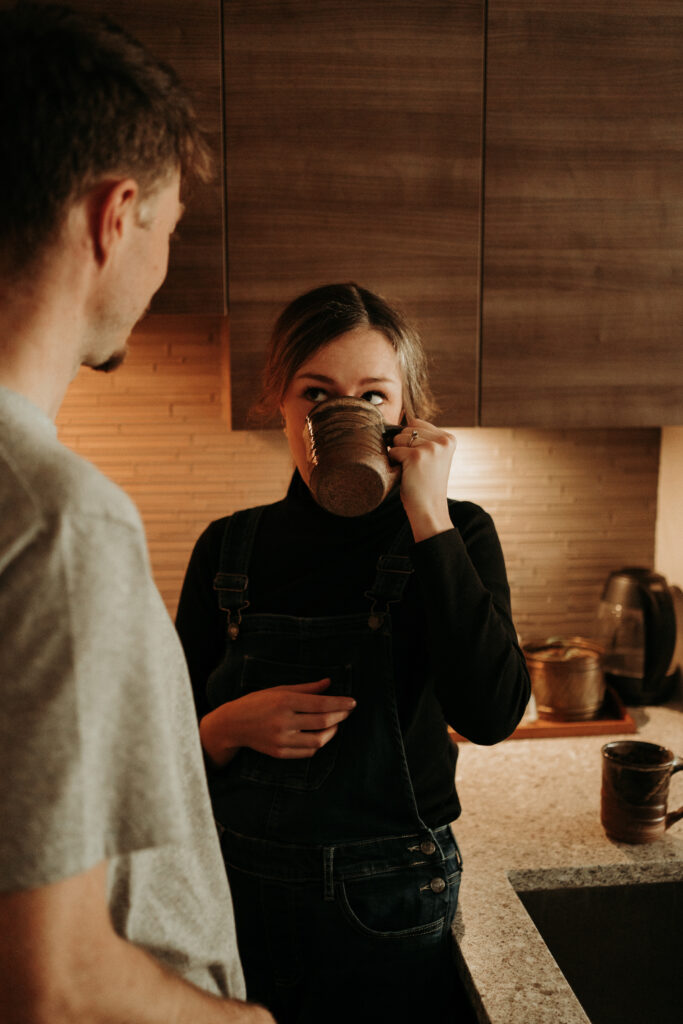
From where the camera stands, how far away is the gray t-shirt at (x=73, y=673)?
431 mm

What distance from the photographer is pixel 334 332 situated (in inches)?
42.2

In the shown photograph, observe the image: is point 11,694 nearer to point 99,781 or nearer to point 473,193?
point 99,781

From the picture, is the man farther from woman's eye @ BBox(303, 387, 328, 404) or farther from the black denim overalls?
woman's eye @ BBox(303, 387, 328, 404)

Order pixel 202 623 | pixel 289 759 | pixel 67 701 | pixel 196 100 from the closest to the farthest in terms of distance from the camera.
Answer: pixel 67 701, pixel 289 759, pixel 202 623, pixel 196 100

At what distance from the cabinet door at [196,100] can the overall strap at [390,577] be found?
0.62 m

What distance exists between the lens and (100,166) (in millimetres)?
513

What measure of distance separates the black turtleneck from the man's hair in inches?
21.0

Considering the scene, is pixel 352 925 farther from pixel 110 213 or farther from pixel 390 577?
pixel 110 213

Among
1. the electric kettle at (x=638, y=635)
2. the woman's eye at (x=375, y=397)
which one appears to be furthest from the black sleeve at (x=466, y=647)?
the electric kettle at (x=638, y=635)

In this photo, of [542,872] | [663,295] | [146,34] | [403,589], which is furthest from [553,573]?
[146,34]

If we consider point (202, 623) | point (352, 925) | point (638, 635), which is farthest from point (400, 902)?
point (638, 635)

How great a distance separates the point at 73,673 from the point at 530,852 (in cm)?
99

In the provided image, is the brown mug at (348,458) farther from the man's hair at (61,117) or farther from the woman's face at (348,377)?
the man's hair at (61,117)

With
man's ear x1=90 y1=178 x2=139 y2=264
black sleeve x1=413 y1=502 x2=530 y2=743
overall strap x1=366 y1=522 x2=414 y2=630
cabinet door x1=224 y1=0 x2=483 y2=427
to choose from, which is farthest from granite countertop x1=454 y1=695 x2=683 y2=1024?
man's ear x1=90 y1=178 x2=139 y2=264
